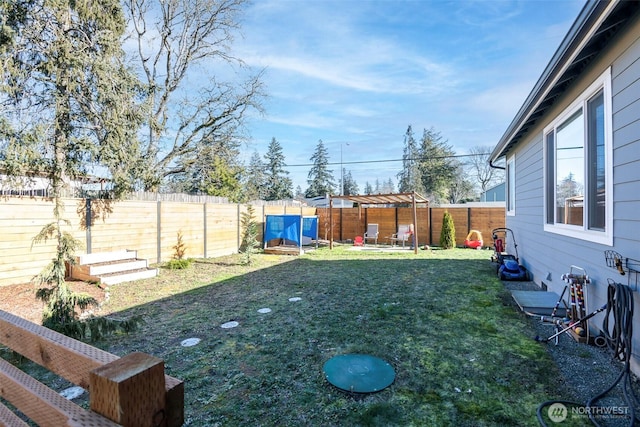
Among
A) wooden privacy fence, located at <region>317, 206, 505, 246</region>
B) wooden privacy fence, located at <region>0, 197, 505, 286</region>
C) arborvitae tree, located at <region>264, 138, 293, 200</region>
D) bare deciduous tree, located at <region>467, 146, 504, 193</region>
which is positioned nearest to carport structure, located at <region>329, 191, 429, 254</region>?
wooden privacy fence, located at <region>317, 206, 505, 246</region>

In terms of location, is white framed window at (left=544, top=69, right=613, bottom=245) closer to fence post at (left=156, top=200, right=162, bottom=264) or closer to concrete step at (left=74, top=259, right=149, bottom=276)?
concrete step at (left=74, top=259, right=149, bottom=276)

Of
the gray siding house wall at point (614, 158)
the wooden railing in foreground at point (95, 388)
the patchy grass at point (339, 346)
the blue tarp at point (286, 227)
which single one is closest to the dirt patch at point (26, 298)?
the patchy grass at point (339, 346)

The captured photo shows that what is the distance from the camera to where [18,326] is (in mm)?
1046

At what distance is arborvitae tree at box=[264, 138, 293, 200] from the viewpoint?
103 ft

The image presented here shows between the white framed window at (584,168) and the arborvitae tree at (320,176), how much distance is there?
30.2 meters

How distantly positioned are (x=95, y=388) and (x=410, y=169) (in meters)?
29.8

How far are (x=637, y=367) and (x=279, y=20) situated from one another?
29.8 ft

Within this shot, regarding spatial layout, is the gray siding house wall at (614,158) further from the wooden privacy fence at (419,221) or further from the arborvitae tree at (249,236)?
the wooden privacy fence at (419,221)

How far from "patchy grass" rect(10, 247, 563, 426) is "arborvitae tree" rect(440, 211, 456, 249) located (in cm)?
474

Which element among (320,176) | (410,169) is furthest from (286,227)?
(320,176)

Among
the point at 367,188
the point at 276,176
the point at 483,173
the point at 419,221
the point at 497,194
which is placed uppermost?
the point at 276,176

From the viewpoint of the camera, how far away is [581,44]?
2590 millimetres

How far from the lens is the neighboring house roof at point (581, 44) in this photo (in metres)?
2.26

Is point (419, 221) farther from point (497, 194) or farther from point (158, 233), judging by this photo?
point (497, 194)
